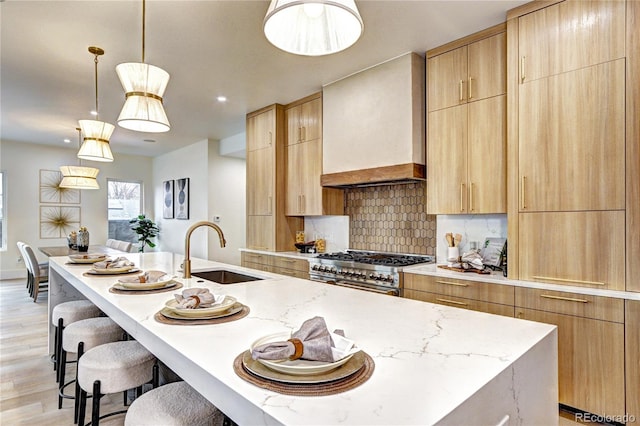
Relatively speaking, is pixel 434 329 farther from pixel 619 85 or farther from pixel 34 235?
pixel 34 235

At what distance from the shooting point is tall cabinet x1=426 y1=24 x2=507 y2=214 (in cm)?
273

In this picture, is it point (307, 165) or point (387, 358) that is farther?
point (307, 165)

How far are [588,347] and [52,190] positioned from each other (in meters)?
8.62

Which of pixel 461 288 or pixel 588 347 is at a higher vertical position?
pixel 461 288

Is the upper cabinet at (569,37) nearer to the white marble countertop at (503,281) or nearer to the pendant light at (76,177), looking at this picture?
the white marble countertop at (503,281)

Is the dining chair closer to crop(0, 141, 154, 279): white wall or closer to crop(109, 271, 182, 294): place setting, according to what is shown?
crop(0, 141, 154, 279): white wall

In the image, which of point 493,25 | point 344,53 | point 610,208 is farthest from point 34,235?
point 610,208

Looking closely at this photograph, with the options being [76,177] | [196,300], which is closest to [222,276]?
[196,300]

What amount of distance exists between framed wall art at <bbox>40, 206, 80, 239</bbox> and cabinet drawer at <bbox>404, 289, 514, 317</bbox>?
7.27 metres

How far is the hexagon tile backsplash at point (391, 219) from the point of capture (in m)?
3.62

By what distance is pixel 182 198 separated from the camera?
7254 millimetres

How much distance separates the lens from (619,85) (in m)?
2.12

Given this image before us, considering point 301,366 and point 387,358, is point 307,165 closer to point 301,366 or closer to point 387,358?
point 387,358

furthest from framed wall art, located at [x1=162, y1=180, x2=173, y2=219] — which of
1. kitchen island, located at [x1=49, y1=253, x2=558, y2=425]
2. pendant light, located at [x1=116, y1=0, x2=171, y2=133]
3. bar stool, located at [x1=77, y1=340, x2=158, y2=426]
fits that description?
bar stool, located at [x1=77, y1=340, x2=158, y2=426]
